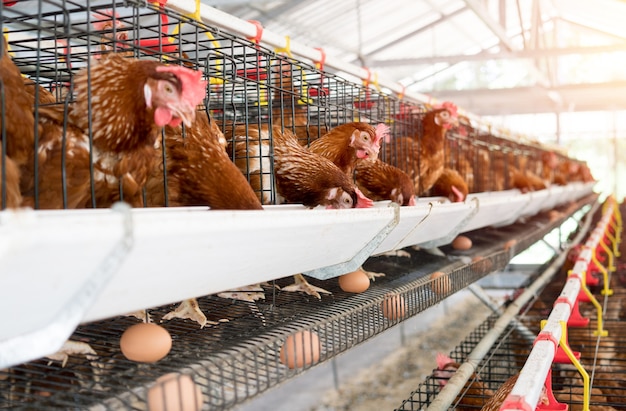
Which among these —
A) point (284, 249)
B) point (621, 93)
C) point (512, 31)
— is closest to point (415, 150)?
point (284, 249)

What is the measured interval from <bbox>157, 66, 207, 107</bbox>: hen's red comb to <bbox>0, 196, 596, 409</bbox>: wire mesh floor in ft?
1.65

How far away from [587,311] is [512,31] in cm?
1047

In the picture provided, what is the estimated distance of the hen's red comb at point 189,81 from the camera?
4.28 feet

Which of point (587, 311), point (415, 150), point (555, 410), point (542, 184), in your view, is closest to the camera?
point (555, 410)

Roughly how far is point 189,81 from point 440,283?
56.5 inches

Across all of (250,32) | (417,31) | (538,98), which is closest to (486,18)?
(250,32)

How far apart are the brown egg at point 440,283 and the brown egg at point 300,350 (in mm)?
1026

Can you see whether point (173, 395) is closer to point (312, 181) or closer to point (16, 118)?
point (16, 118)

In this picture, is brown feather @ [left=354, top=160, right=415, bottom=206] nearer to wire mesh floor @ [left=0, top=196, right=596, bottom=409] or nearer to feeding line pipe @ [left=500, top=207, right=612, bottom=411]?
wire mesh floor @ [left=0, top=196, right=596, bottom=409]

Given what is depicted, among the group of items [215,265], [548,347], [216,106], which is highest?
[216,106]

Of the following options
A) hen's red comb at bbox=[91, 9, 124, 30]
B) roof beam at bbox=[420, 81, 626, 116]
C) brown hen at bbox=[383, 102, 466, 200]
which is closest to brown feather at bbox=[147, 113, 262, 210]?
hen's red comb at bbox=[91, 9, 124, 30]

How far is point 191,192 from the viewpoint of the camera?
5.40 feet

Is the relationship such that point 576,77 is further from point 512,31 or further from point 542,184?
point 542,184

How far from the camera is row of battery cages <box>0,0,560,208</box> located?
4.56 ft
